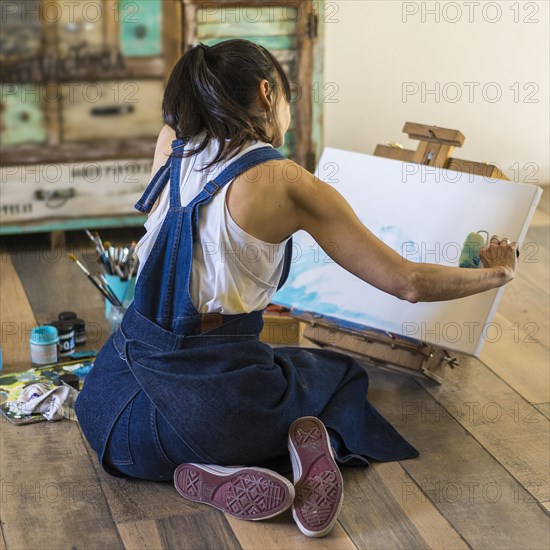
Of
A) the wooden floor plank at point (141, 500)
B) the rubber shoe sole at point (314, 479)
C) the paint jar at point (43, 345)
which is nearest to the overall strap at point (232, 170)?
the rubber shoe sole at point (314, 479)

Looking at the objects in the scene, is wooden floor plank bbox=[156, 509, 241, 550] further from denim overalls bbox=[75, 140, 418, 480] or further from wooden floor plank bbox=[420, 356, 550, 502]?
wooden floor plank bbox=[420, 356, 550, 502]

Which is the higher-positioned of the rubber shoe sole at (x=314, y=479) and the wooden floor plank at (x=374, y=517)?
the rubber shoe sole at (x=314, y=479)

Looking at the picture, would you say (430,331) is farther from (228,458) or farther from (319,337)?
(228,458)

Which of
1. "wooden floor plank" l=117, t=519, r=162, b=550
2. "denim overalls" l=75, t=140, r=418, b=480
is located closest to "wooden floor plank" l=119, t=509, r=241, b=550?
"wooden floor plank" l=117, t=519, r=162, b=550

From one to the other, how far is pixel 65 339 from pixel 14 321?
1.02 feet

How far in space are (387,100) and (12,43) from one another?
5.89ft

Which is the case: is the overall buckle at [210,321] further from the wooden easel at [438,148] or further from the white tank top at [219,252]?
the wooden easel at [438,148]

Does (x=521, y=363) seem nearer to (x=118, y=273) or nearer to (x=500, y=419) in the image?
(x=500, y=419)

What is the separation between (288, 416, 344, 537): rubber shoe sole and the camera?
2.08m

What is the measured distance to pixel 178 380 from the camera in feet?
7.05

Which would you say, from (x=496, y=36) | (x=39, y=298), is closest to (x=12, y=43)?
(x=39, y=298)

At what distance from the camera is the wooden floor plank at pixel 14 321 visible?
2.91 m

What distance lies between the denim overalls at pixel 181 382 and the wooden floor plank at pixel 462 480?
234 mm

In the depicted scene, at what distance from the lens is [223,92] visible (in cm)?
204
